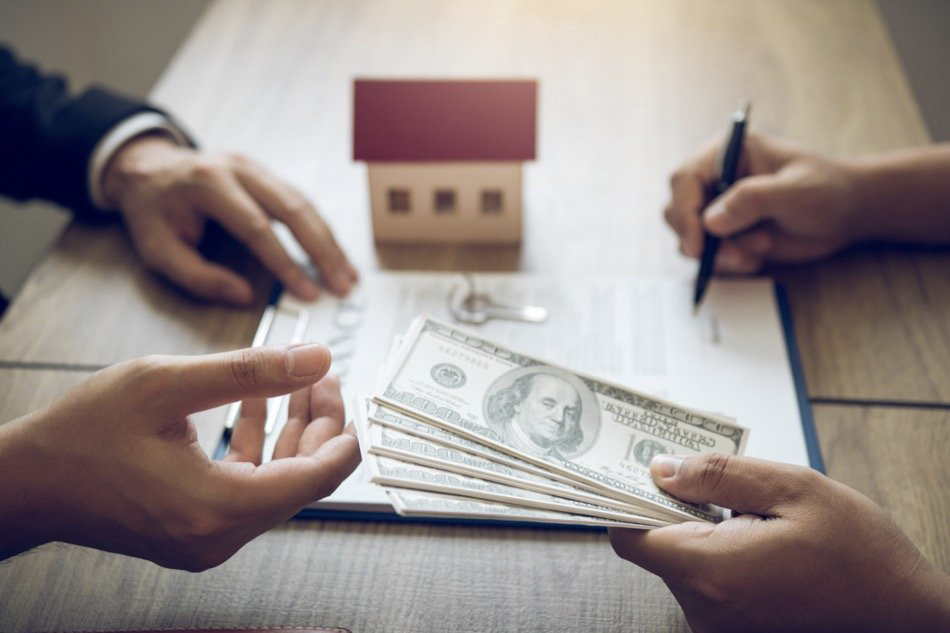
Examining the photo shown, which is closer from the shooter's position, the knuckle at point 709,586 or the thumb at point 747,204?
the knuckle at point 709,586

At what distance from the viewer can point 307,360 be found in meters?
0.73

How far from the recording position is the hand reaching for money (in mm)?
680

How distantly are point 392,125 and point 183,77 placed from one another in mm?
615

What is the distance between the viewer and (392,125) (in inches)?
42.6

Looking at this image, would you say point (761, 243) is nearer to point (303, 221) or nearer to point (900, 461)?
point (900, 461)

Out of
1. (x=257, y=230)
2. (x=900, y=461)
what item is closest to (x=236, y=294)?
(x=257, y=230)

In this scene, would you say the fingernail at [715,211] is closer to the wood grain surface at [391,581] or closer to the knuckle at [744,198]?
the knuckle at [744,198]

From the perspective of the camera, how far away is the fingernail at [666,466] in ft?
2.48

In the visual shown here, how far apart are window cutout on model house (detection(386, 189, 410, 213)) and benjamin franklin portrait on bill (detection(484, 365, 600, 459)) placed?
40 cm

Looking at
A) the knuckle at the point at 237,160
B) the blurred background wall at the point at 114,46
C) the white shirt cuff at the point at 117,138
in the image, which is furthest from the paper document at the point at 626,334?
the blurred background wall at the point at 114,46

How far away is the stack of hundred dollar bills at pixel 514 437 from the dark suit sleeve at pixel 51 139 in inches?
26.1

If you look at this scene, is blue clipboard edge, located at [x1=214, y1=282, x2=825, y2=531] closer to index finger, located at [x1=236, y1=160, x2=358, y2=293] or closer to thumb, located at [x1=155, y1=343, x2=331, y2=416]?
thumb, located at [x1=155, y1=343, x2=331, y2=416]

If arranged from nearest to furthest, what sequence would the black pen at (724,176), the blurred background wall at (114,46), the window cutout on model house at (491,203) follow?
the black pen at (724,176) < the window cutout on model house at (491,203) < the blurred background wall at (114,46)

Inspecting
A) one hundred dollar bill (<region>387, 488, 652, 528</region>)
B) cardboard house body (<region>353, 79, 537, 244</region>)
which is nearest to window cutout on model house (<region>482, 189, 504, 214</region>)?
cardboard house body (<region>353, 79, 537, 244</region>)
